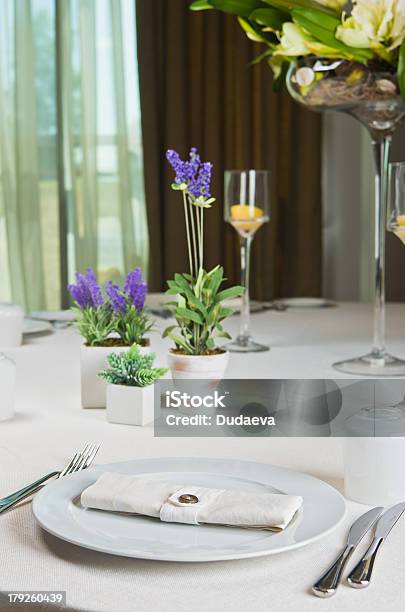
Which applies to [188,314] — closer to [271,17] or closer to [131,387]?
[131,387]

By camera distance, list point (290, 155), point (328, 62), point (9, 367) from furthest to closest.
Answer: point (290, 155)
point (328, 62)
point (9, 367)

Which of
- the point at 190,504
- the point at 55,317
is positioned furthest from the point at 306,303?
the point at 190,504

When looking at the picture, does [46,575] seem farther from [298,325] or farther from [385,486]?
[298,325]

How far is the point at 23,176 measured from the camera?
359 cm

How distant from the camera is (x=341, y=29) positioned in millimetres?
1253

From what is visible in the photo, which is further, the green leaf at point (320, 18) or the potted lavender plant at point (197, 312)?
the green leaf at point (320, 18)

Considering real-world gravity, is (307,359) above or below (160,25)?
below

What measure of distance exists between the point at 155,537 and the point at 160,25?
129 inches

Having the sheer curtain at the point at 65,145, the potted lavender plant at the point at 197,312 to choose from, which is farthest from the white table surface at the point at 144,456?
the sheer curtain at the point at 65,145

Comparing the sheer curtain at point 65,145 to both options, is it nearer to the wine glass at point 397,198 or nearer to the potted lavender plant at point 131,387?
the wine glass at point 397,198

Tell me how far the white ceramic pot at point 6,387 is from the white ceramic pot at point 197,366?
0.64 ft

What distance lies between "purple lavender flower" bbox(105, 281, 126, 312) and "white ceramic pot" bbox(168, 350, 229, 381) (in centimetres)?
10

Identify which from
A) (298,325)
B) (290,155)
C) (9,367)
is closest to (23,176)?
(290,155)

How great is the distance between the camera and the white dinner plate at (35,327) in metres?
1.67
